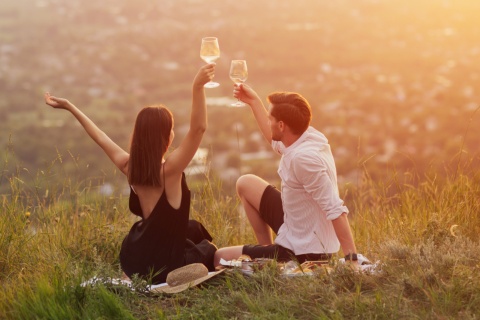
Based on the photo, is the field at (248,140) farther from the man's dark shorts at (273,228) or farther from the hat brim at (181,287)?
the man's dark shorts at (273,228)

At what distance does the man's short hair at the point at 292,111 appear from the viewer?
3.51 m

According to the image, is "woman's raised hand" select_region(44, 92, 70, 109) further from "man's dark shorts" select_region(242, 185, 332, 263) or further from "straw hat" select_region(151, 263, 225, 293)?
"man's dark shorts" select_region(242, 185, 332, 263)

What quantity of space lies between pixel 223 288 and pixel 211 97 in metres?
50.5

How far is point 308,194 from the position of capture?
3.53 m

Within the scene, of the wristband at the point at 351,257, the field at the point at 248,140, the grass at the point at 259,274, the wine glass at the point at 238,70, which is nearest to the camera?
the grass at the point at 259,274

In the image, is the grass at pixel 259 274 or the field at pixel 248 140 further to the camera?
the field at pixel 248 140

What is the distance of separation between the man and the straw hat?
1.01 feet

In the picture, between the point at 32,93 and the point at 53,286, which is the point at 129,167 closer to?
the point at 53,286

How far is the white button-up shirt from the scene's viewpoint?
11.2ft

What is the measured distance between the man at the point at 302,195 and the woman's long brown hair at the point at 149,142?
55 cm

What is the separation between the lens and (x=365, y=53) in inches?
2190

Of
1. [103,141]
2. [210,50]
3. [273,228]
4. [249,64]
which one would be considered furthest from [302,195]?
[249,64]

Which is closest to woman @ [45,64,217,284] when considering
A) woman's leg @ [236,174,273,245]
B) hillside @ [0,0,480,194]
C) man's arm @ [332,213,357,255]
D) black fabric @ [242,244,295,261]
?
black fabric @ [242,244,295,261]

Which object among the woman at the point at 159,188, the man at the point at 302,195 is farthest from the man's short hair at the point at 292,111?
the woman at the point at 159,188
